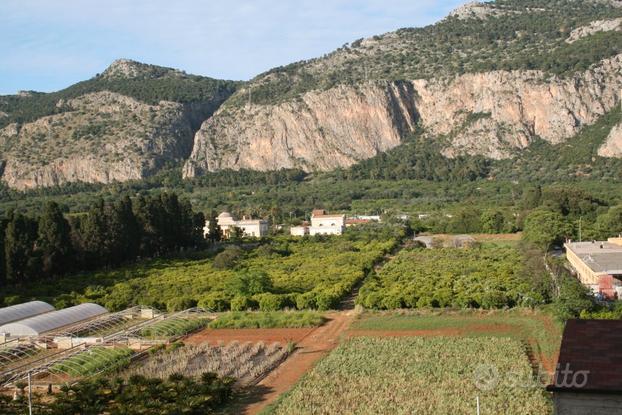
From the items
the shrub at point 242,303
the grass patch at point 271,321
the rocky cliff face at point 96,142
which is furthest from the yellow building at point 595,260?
the rocky cliff face at point 96,142

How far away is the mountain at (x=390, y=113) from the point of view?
11775cm

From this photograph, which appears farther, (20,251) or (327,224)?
(327,224)

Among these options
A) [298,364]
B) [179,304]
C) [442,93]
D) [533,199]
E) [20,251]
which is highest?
[442,93]

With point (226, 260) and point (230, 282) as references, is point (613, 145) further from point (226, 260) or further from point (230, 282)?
point (230, 282)

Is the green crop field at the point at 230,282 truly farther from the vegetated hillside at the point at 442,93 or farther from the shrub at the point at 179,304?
the vegetated hillside at the point at 442,93

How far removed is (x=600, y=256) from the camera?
141 ft


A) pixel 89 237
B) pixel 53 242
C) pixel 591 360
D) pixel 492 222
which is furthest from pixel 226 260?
pixel 591 360

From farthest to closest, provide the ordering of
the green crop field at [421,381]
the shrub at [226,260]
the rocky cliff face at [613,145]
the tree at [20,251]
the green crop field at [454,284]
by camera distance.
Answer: the rocky cliff face at [613,145]
the shrub at [226,260]
the tree at [20,251]
the green crop field at [454,284]
the green crop field at [421,381]

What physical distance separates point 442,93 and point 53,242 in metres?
98.4

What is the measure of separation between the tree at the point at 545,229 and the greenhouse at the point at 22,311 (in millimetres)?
37108

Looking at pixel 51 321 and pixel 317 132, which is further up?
pixel 317 132

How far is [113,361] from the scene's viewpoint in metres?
26.2

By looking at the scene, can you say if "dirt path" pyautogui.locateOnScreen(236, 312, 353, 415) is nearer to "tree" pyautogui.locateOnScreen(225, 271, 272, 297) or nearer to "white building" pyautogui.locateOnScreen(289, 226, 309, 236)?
"tree" pyautogui.locateOnScreen(225, 271, 272, 297)

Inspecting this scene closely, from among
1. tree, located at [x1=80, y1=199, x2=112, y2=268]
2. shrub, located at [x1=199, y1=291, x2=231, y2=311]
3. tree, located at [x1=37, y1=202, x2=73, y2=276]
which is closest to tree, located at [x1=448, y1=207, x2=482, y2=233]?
tree, located at [x1=80, y1=199, x2=112, y2=268]
